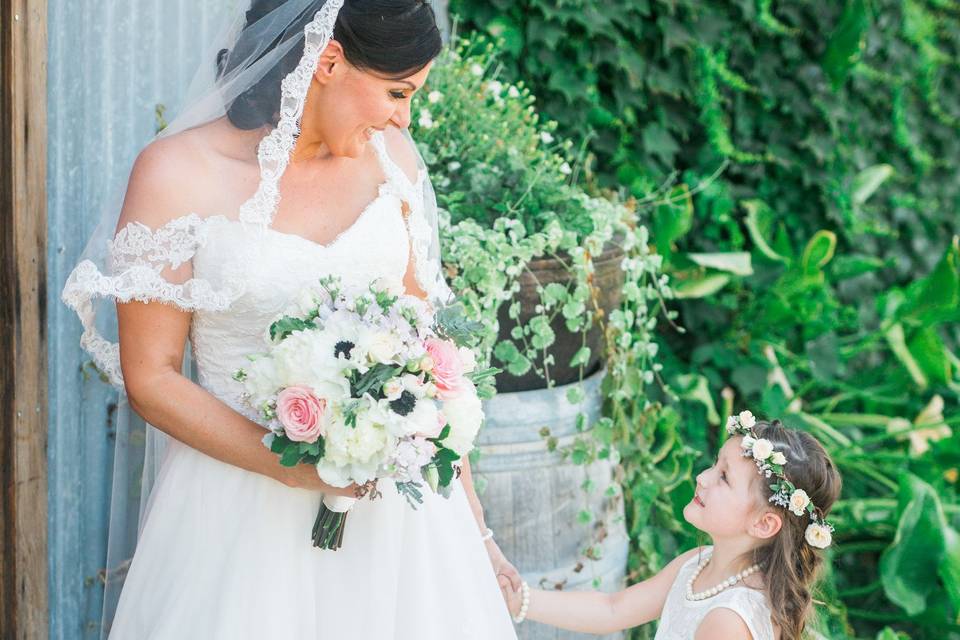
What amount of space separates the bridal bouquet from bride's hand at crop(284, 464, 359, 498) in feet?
0.07

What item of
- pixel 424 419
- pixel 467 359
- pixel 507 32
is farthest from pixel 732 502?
pixel 507 32

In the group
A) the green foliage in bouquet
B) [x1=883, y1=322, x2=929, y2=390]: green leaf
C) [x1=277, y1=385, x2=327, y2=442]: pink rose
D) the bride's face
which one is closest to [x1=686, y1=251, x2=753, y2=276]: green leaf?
the green foliage in bouquet

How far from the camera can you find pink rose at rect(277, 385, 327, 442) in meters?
1.67

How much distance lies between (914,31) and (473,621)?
375 cm

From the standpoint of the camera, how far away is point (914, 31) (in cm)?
477

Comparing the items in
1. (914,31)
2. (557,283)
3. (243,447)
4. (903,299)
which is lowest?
(903,299)

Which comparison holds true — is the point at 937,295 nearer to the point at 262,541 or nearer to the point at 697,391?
the point at 697,391

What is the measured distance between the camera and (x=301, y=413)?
5.51 feet

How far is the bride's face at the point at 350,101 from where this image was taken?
1.95 m

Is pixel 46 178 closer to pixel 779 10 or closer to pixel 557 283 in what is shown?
pixel 557 283

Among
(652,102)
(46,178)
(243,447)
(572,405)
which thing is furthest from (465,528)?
(652,102)

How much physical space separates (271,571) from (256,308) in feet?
1.43

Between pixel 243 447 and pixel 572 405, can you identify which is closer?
pixel 243 447

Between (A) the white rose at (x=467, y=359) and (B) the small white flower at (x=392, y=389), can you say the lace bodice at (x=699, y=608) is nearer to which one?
(A) the white rose at (x=467, y=359)
